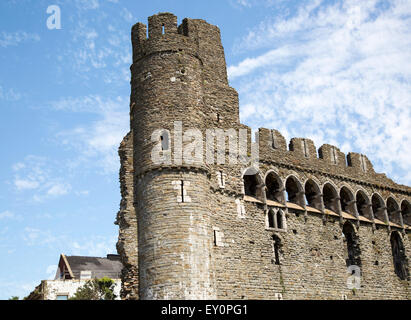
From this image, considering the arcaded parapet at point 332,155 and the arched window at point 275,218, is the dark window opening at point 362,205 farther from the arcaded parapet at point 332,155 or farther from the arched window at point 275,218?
the arched window at point 275,218

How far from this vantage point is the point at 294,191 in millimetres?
26688

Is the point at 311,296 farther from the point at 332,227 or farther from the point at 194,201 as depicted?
the point at 194,201

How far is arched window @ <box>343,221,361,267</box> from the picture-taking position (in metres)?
27.0

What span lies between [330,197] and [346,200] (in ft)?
3.60

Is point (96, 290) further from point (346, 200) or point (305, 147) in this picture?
point (305, 147)

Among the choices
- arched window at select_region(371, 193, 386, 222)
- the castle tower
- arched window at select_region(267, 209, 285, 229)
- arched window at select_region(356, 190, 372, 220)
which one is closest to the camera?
the castle tower

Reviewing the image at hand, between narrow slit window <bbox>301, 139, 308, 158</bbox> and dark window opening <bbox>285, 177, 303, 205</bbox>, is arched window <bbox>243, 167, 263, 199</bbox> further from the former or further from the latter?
narrow slit window <bbox>301, 139, 308, 158</bbox>

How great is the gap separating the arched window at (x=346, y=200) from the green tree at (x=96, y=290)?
16857 millimetres

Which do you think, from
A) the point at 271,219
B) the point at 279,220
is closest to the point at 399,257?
the point at 279,220

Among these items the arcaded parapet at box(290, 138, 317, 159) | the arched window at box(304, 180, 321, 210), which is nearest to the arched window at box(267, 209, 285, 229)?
the arched window at box(304, 180, 321, 210)

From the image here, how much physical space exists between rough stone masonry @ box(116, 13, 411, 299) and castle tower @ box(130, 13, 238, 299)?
0.04m

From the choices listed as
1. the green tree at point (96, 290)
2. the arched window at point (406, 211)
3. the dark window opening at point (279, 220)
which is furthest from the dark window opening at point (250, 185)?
the green tree at point (96, 290)

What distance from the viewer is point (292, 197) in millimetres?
26594
